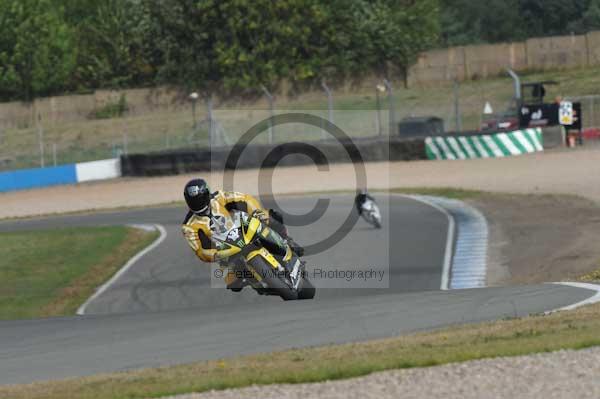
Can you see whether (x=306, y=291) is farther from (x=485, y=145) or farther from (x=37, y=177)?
(x=37, y=177)

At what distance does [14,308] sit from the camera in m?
15.0

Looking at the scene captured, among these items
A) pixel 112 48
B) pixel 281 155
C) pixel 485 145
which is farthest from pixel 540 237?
pixel 112 48

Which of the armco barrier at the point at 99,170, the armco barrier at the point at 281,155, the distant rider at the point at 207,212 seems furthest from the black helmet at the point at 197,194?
the armco barrier at the point at 99,170

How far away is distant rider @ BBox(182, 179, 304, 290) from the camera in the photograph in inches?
417

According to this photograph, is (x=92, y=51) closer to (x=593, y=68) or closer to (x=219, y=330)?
(x=593, y=68)

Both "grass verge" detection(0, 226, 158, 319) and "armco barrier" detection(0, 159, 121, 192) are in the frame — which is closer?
"grass verge" detection(0, 226, 158, 319)

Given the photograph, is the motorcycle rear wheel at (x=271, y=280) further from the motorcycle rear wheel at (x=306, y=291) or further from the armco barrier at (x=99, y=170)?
the armco barrier at (x=99, y=170)

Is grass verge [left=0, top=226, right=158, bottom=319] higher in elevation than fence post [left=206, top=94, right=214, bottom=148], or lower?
lower

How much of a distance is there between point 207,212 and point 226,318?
1.07 metres

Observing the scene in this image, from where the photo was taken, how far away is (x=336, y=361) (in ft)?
25.0

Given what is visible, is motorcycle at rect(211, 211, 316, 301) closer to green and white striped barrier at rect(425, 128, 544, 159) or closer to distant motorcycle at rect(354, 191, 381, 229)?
distant motorcycle at rect(354, 191, 381, 229)

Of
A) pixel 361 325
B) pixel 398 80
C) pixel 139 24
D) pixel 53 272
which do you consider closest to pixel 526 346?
pixel 361 325

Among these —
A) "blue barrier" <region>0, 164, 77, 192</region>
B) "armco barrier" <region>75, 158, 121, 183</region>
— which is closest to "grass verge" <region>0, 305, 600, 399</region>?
"armco barrier" <region>75, 158, 121, 183</region>

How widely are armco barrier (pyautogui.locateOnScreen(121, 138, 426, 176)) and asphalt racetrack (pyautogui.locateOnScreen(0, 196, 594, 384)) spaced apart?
1601cm
